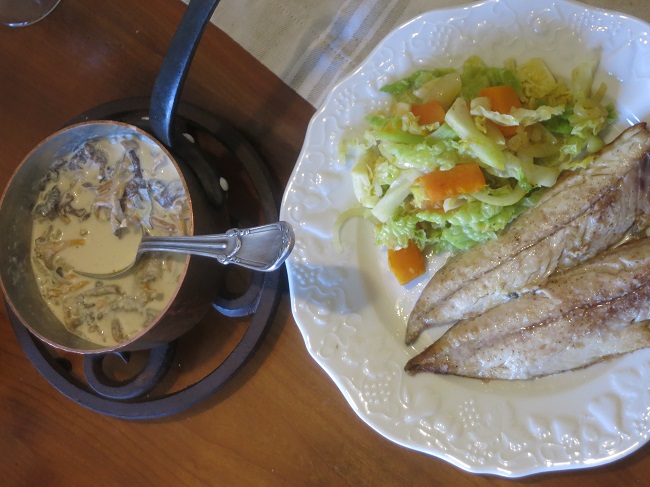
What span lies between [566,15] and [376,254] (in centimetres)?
79

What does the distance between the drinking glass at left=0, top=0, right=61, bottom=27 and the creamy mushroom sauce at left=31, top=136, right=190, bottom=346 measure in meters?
0.59

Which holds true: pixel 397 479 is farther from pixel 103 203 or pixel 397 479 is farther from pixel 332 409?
pixel 103 203

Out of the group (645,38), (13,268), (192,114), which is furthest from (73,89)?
(645,38)

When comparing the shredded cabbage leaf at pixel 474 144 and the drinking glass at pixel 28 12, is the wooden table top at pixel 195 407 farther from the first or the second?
the shredded cabbage leaf at pixel 474 144

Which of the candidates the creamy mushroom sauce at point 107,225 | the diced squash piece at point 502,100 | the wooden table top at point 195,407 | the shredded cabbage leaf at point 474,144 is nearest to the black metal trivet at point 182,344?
the wooden table top at point 195,407

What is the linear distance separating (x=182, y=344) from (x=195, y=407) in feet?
0.60

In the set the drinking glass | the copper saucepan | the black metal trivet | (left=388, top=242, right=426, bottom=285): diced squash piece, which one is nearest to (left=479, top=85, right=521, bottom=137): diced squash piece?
(left=388, top=242, right=426, bottom=285): diced squash piece

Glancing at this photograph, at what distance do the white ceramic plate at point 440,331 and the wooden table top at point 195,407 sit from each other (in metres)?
0.12

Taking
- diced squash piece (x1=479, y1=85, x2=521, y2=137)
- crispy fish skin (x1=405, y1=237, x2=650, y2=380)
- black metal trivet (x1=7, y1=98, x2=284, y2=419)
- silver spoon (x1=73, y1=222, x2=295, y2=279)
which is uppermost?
diced squash piece (x1=479, y1=85, x2=521, y2=137)

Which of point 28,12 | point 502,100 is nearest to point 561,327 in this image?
point 502,100

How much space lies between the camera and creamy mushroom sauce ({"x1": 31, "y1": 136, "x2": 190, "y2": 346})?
1547 mm

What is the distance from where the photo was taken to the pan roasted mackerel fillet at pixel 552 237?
1.49 m

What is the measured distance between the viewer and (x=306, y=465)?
165 cm

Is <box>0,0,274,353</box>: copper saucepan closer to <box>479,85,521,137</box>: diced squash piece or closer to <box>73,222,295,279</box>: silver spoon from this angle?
<box>73,222,295,279</box>: silver spoon
